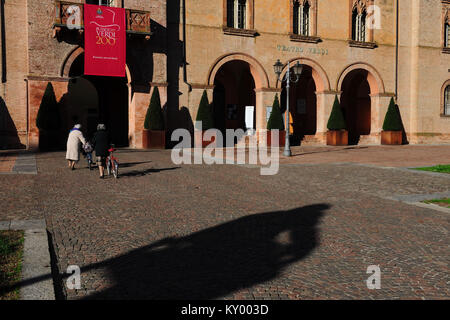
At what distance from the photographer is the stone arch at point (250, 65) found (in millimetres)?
24219

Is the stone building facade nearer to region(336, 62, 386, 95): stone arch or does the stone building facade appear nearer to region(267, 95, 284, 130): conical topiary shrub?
region(336, 62, 386, 95): stone arch

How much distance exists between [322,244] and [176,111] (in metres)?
19.2

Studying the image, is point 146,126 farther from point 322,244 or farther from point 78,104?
point 322,244

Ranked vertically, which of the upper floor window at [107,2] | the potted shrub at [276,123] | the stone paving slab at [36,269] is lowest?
the stone paving slab at [36,269]

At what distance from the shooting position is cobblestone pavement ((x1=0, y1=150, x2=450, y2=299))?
3.76 meters

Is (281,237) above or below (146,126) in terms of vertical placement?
below

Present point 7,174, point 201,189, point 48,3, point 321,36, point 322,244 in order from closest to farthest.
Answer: point 322,244
point 201,189
point 7,174
point 48,3
point 321,36

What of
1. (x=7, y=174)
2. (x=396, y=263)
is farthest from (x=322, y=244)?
(x=7, y=174)

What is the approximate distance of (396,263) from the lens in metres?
4.41

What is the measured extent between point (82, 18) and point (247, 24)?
968cm

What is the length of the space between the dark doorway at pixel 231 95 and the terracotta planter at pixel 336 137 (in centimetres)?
601

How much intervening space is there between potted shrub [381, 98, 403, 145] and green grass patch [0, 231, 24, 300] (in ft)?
85.6

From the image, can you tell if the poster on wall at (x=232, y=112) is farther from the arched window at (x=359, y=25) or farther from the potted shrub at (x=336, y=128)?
the arched window at (x=359, y=25)

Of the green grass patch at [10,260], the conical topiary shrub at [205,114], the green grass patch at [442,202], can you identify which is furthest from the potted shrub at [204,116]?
the green grass patch at [10,260]
